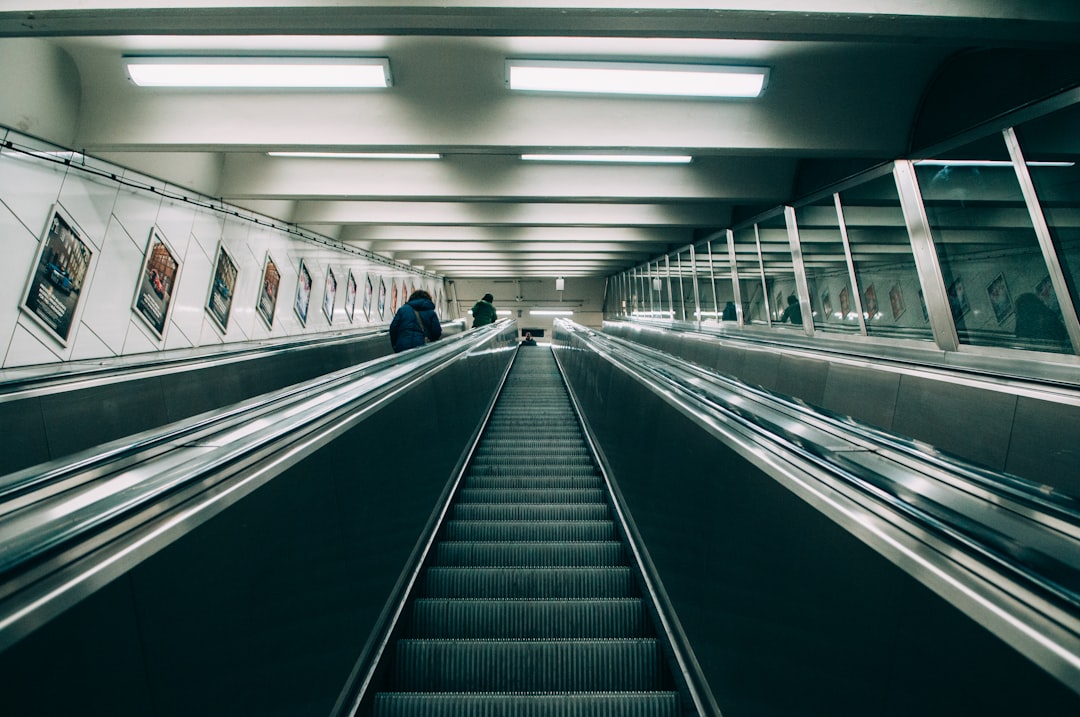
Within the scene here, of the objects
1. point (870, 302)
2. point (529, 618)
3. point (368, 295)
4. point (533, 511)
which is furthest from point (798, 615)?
point (368, 295)

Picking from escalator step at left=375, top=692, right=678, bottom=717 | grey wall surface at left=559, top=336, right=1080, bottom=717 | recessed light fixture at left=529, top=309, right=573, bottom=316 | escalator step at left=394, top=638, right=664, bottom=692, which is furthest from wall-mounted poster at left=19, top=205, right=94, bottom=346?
recessed light fixture at left=529, top=309, right=573, bottom=316

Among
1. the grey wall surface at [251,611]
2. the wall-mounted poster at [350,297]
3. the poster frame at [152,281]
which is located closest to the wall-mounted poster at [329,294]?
the wall-mounted poster at [350,297]

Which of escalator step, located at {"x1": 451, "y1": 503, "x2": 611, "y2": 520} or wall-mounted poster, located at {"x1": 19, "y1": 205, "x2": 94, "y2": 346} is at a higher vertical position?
wall-mounted poster, located at {"x1": 19, "y1": 205, "x2": 94, "y2": 346}

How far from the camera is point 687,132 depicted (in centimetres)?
591

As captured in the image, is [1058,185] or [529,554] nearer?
[529,554]

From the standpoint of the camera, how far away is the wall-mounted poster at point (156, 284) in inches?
265

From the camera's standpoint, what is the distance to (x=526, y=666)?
2.09 meters

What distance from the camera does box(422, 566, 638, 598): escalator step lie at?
2.68 meters

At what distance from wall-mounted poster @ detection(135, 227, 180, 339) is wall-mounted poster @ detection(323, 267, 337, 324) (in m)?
5.47

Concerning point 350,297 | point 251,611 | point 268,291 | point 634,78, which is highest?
point 634,78

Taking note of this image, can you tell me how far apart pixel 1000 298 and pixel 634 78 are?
158 inches

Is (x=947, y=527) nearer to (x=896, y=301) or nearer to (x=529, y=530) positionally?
(x=529, y=530)

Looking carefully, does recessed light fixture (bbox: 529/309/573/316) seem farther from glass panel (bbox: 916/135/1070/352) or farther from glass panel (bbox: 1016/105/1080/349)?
glass panel (bbox: 1016/105/1080/349)

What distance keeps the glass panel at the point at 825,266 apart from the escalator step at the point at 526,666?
6480mm
